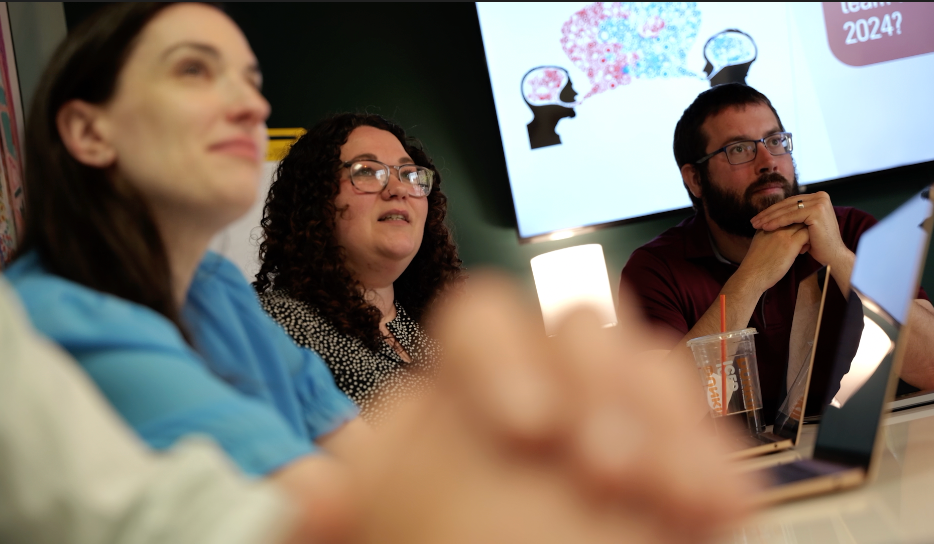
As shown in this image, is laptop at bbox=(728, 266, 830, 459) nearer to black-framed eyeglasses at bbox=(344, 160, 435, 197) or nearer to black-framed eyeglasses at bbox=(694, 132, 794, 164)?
black-framed eyeglasses at bbox=(694, 132, 794, 164)

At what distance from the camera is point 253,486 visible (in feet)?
0.97

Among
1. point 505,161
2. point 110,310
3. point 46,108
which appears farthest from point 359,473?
point 505,161

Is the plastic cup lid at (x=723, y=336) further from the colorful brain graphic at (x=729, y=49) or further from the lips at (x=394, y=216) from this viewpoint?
the colorful brain graphic at (x=729, y=49)

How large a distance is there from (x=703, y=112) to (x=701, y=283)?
49 centimetres

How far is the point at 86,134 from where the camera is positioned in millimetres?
457

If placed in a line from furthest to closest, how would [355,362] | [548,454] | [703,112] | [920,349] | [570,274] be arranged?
[570,274], [703,112], [920,349], [355,362], [548,454]

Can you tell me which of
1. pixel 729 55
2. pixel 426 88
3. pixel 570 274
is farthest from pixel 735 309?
pixel 426 88

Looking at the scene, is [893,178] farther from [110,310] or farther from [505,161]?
→ [110,310]

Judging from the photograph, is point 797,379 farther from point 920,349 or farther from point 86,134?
point 86,134

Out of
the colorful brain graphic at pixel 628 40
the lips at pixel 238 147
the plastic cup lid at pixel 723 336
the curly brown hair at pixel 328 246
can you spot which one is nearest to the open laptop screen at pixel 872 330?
the plastic cup lid at pixel 723 336

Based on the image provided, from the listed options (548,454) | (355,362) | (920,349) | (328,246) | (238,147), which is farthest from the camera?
(920,349)

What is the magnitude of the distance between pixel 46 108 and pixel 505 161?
2441 mm

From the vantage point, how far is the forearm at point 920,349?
1.40m

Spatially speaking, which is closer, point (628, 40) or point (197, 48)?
point (197, 48)
